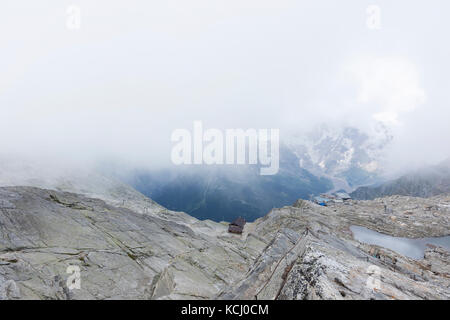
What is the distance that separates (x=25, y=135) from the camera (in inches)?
6988

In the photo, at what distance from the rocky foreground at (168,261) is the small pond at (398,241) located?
2789mm

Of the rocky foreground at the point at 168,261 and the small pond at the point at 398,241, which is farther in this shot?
the small pond at the point at 398,241

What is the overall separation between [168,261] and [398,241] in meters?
53.9

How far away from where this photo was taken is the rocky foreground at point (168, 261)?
39.8 ft

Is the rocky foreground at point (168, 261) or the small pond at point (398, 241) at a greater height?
the rocky foreground at point (168, 261)

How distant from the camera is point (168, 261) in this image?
92.9 ft

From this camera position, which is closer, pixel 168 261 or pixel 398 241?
pixel 168 261

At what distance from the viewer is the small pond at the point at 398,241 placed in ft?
145

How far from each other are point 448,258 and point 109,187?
121 m

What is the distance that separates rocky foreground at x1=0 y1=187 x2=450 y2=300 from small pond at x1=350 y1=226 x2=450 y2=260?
2789mm

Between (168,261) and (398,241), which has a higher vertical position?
(168,261)
